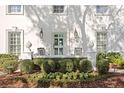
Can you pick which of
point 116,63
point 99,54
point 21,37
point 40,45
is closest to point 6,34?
point 21,37

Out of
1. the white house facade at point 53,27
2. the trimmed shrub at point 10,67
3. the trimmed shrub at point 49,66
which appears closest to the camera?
the trimmed shrub at point 49,66

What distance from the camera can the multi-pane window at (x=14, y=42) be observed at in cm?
2605

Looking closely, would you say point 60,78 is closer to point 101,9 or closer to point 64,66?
point 64,66

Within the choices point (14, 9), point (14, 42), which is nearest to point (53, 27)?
point (14, 42)

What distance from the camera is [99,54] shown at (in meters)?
25.1

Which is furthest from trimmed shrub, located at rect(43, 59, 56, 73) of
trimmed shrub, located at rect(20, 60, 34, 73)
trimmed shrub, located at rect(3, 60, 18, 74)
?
trimmed shrub, located at rect(3, 60, 18, 74)

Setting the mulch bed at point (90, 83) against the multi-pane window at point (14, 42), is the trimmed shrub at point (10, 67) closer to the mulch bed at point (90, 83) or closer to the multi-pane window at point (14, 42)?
the mulch bed at point (90, 83)

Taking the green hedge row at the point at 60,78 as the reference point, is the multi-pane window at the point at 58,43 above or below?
above

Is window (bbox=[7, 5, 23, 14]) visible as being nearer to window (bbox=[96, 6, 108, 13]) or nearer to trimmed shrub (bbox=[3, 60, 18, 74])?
window (bbox=[96, 6, 108, 13])

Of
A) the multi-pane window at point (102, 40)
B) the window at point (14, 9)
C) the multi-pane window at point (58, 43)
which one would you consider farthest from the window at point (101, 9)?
the window at point (14, 9)

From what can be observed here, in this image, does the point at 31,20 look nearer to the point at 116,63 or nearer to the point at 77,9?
the point at 77,9

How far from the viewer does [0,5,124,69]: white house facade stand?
26.0 m

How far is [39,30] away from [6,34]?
2.55 m

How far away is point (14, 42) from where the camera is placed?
26.1 m
